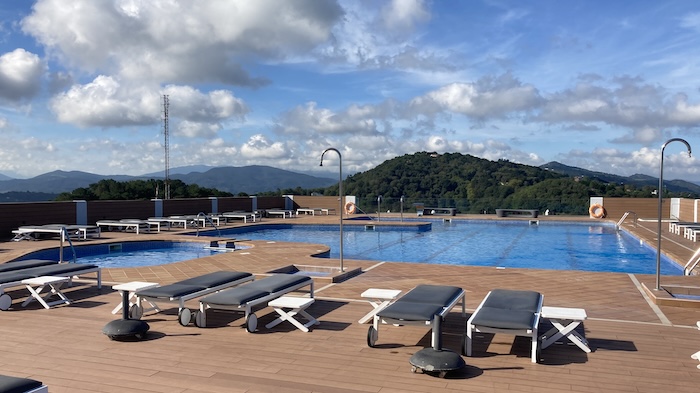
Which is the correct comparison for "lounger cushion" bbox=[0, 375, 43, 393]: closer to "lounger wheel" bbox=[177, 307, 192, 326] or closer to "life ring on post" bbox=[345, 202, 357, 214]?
"lounger wheel" bbox=[177, 307, 192, 326]

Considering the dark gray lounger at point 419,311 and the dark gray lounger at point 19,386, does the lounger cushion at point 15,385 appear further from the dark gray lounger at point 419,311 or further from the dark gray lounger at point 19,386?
the dark gray lounger at point 419,311

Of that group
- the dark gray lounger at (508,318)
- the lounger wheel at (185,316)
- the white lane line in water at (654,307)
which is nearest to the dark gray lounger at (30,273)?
the lounger wheel at (185,316)

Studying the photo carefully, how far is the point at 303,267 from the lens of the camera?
941 centimetres

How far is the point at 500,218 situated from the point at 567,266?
1099cm

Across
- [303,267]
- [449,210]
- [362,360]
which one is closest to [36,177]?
[449,210]

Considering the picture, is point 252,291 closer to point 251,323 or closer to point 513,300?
point 251,323

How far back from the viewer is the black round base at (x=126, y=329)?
482cm

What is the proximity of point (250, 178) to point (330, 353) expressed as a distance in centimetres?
10433

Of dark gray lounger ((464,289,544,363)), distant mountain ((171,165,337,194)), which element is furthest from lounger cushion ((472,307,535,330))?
distant mountain ((171,165,337,194))

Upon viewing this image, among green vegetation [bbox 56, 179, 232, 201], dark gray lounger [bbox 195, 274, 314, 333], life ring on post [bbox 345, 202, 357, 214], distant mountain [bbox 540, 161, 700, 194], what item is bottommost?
dark gray lounger [bbox 195, 274, 314, 333]

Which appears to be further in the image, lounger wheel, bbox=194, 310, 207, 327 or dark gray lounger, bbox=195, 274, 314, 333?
lounger wheel, bbox=194, 310, 207, 327

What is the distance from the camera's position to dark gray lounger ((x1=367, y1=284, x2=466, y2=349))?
4.49m

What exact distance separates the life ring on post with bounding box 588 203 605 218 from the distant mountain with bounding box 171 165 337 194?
241 feet

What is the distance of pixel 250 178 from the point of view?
107 metres
